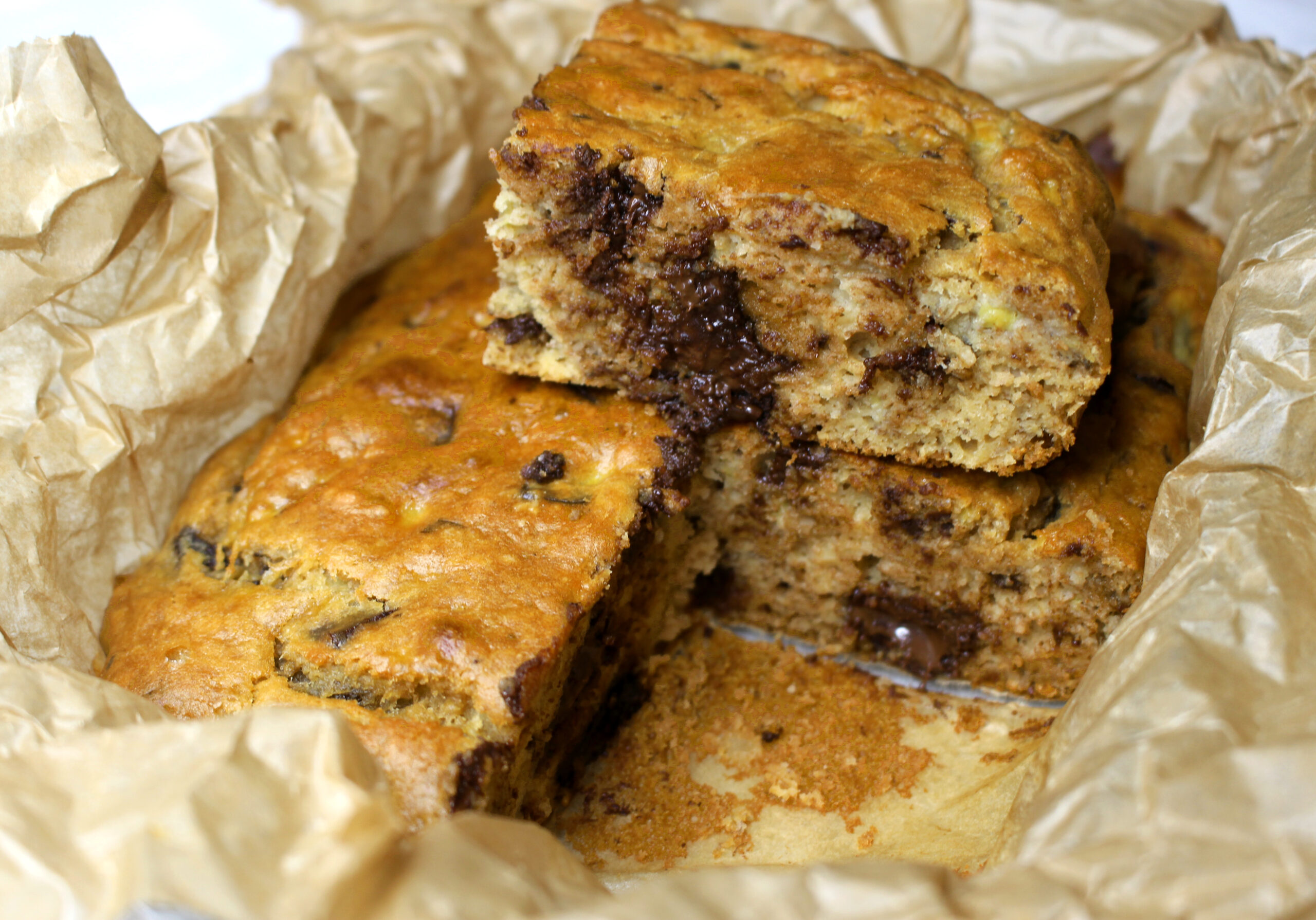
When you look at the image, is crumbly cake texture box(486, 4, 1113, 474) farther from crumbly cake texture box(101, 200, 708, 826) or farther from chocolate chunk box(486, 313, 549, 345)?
crumbly cake texture box(101, 200, 708, 826)

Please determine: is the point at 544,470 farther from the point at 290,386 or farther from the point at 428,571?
the point at 290,386

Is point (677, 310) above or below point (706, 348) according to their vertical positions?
above

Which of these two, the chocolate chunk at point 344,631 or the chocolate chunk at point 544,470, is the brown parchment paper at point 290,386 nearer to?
the chocolate chunk at point 344,631

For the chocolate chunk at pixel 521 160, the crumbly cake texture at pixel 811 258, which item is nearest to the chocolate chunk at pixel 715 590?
the crumbly cake texture at pixel 811 258

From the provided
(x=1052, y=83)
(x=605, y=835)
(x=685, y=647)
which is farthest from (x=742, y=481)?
(x=1052, y=83)

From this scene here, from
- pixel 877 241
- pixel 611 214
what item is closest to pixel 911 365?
pixel 877 241

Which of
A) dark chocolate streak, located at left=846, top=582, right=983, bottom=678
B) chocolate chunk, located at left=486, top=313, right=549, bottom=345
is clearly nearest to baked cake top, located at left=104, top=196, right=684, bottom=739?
chocolate chunk, located at left=486, top=313, right=549, bottom=345
